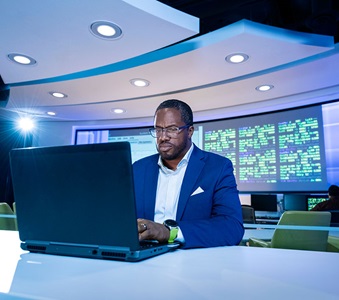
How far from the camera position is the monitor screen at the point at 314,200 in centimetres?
383

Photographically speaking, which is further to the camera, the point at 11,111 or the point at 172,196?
the point at 11,111

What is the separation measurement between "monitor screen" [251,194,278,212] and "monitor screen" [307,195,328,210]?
0.46 metres

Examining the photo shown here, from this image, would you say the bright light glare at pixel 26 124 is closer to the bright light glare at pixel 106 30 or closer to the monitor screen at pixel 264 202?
the bright light glare at pixel 106 30

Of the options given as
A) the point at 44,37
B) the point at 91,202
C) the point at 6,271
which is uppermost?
the point at 44,37

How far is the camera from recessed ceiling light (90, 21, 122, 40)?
7.42 feet

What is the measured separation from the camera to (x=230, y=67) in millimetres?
3133

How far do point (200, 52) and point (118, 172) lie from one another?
239 centimetres

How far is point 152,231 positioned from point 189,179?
0.51 meters

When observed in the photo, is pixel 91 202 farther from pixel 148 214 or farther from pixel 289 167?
pixel 289 167

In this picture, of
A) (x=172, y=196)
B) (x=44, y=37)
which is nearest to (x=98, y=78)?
(x=44, y=37)

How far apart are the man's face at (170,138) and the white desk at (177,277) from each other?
0.70 metres

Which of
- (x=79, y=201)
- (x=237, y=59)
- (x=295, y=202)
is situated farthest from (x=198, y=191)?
(x=295, y=202)

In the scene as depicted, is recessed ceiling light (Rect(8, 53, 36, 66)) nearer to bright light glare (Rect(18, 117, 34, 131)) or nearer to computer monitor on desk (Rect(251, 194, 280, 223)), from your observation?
bright light glare (Rect(18, 117, 34, 131))

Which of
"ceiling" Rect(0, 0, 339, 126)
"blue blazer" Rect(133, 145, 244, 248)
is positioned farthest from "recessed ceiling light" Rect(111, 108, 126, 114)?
"blue blazer" Rect(133, 145, 244, 248)
